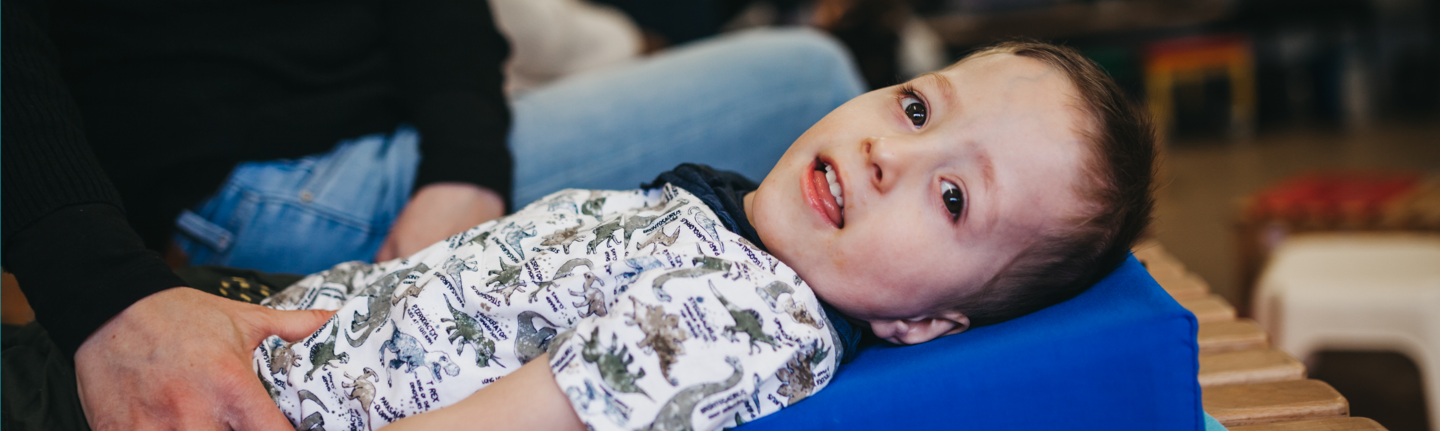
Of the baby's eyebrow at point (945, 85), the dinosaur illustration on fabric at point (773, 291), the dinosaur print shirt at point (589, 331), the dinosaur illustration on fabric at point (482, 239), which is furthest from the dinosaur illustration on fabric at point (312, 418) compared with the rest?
the baby's eyebrow at point (945, 85)

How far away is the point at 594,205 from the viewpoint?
93cm

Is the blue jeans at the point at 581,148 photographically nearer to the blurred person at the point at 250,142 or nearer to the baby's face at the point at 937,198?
the blurred person at the point at 250,142

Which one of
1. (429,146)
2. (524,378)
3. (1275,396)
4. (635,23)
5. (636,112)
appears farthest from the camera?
(635,23)

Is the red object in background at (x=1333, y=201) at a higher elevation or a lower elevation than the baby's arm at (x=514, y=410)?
lower

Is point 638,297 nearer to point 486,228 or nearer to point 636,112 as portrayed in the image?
point 486,228

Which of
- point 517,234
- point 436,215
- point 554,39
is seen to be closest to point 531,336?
point 517,234

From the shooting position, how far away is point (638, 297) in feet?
2.11

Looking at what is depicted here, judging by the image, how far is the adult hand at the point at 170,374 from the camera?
2.18 feet

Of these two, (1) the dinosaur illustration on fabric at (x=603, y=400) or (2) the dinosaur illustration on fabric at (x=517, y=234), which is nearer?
(1) the dinosaur illustration on fabric at (x=603, y=400)

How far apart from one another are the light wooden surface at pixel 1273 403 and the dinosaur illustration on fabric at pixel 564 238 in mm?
725

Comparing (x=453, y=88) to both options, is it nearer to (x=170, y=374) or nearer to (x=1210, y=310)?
(x=170, y=374)

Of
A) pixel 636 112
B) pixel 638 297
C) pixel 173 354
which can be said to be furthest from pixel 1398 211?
pixel 173 354

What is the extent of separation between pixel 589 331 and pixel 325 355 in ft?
1.03

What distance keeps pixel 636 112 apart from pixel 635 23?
1729mm
